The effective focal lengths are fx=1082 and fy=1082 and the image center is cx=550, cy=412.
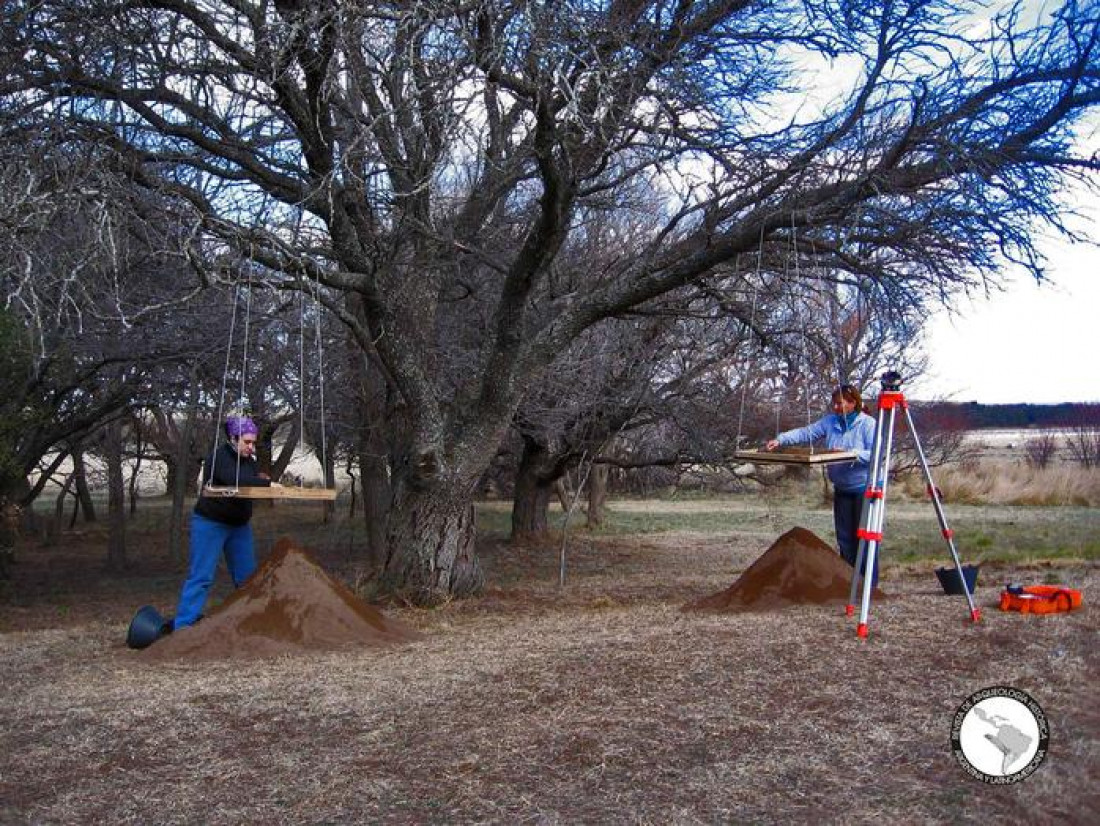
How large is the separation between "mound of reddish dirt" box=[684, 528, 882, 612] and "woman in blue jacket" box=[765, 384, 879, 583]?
29 centimetres

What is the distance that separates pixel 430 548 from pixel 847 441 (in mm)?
4020

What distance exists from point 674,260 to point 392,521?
12.2ft

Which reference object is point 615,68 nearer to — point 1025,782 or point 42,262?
point 42,262

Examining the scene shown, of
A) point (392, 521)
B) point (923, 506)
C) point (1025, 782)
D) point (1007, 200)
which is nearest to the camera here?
point (1025, 782)


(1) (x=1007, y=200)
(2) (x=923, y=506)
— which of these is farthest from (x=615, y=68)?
(2) (x=923, y=506)

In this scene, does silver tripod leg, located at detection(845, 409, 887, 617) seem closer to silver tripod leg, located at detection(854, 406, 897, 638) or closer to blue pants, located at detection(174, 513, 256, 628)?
silver tripod leg, located at detection(854, 406, 897, 638)

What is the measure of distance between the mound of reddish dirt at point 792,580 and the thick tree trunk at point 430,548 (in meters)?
2.62

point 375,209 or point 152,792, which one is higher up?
point 375,209

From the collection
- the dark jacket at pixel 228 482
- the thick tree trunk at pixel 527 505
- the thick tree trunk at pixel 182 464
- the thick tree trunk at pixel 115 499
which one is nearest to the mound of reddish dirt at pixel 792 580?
the dark jacket at pixel 228 482

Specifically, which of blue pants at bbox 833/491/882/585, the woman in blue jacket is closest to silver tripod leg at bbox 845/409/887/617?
the woman in blue jacket

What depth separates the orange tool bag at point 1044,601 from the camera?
289 inches

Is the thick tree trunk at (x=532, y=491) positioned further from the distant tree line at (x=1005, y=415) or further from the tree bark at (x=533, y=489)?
the distant tree line at (x=1005, y=415)

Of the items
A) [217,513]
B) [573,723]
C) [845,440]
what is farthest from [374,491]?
[573,723]

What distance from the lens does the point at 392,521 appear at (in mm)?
10500
